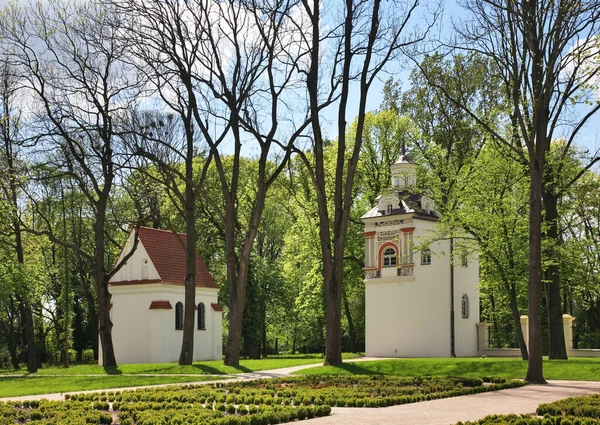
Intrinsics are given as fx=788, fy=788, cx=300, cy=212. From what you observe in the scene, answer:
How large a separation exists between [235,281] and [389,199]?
1312 centimetres

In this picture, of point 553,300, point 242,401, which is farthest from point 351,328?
point 242,401

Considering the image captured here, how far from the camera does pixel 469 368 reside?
24.6m

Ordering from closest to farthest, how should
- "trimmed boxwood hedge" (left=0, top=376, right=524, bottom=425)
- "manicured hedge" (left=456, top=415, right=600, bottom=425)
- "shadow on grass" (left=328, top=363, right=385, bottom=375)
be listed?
"manicured hedge" (left=456, top=415, right=600, bottom=425), "trimmed boxwood hedge" (left=0, top=376, right=524, bottom=425), "shadow on grass" (left=328, top=363, right=385, bottom=375)

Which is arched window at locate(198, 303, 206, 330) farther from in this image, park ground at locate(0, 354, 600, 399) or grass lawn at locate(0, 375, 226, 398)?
grass lawn at locate(0, 375, 226, 398)

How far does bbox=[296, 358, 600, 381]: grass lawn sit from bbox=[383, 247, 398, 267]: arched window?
41.1 feet

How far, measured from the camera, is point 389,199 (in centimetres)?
4050

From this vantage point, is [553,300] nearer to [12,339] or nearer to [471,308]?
[471,308]

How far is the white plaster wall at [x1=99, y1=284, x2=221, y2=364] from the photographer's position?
40719mm

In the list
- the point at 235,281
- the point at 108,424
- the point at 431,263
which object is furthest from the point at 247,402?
the point at 431,263

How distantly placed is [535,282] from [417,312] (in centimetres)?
1897

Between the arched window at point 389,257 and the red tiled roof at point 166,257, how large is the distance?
1034 centimetres

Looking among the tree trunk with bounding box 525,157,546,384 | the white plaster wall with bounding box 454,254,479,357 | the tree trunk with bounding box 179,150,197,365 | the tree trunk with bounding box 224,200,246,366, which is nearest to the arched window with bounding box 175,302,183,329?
the tree trunk with bounding box 179,150,197,365

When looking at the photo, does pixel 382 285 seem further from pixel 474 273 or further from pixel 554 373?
pixel 554 373

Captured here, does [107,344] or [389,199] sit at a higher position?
[389,199]
